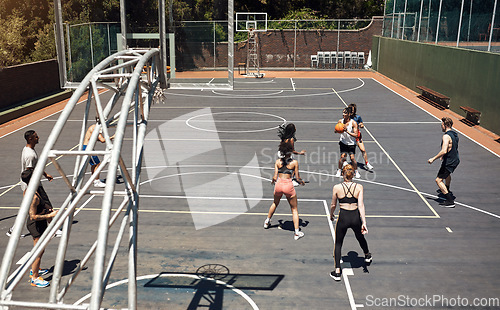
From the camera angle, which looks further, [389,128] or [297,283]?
[389,128]

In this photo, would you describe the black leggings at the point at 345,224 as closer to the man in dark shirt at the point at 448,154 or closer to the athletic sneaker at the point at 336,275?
the athletic sneaker at the point at 336,275

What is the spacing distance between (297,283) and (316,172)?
20.8 feet

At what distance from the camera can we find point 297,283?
8.51 meters

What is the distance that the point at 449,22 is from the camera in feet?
80.7

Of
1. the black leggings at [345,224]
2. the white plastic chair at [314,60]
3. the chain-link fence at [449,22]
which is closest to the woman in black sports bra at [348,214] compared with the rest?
the black leggings at [345,224]

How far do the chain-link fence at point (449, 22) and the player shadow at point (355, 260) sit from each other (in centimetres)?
1419

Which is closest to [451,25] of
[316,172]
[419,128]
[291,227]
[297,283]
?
[419,128]

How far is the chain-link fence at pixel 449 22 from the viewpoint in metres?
20.0

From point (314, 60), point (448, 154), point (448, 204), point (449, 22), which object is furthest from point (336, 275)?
point (314, 60)

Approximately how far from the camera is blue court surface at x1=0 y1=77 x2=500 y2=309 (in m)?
8.21

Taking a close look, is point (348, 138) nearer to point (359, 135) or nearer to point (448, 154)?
point (359, 135)

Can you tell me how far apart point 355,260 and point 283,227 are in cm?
Answer: 200

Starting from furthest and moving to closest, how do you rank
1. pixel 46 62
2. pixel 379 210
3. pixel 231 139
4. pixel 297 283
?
pixel 46 62, pixel 231 139, pixel 379 210, pixel 297 283

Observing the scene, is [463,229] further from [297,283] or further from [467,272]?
[297,283]
